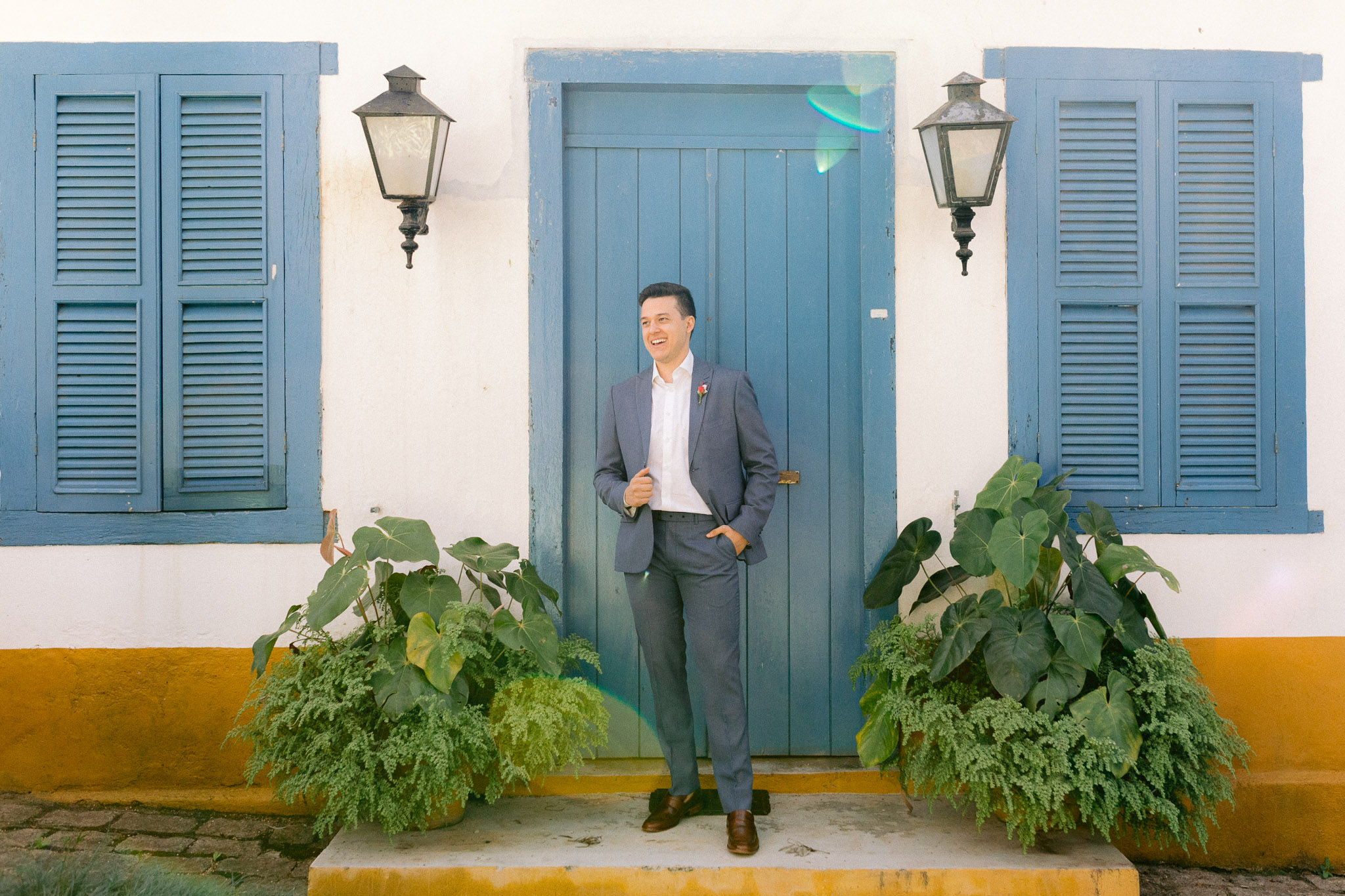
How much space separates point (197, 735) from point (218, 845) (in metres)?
0.47

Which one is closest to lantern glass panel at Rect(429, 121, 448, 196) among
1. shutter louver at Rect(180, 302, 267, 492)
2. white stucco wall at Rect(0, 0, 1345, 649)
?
white stucco wall at Rect(0, 0, 1345, 649)

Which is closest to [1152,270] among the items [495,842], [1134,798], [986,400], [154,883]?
[986,400]

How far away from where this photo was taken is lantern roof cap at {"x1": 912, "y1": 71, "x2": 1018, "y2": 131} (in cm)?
327

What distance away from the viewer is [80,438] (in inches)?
142

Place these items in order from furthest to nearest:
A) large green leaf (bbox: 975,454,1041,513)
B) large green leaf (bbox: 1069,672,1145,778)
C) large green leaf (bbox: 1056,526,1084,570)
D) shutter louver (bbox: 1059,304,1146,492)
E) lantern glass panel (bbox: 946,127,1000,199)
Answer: shutter louver (bbox: 1059,304,1146,492)
lantern glass panel (bbox: 946,127,1000,199)
large green leaf (bbox: 975,454,1041,513)
large green leaf (bbox: 1056,526,1084,570)
large green leaf (bbox: 1069,672,1145,778)

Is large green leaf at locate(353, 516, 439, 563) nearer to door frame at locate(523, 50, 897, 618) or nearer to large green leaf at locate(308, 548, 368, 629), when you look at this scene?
large green leaf at locate(308, 548, 368, 629)

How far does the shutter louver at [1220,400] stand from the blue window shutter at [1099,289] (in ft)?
0.43

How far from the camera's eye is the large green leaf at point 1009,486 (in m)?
3.19

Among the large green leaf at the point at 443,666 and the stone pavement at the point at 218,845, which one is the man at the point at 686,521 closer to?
the large green leaf at the point at 443,666

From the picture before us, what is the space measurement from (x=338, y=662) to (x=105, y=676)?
49.5 inches

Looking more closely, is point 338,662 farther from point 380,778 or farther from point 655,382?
point 655,382

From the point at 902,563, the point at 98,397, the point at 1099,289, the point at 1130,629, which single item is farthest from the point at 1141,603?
the point at 98,397

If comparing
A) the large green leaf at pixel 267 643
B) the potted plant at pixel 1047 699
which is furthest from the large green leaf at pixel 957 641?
the large green leaf at pixel 267 643

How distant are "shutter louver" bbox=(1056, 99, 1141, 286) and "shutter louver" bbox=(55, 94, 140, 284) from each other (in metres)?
3.79
